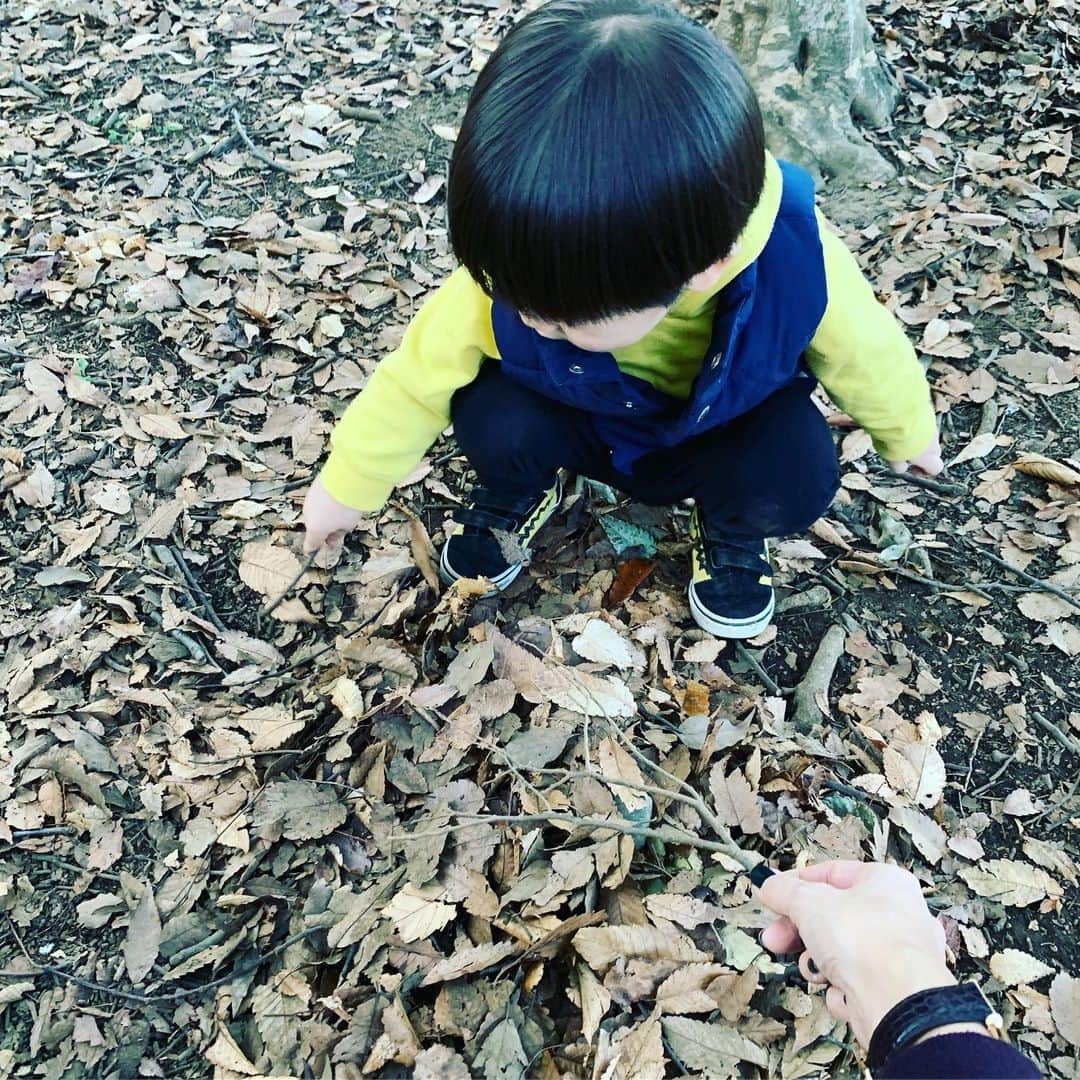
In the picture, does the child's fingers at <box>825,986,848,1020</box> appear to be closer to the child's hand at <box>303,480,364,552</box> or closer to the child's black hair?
the child's black hair

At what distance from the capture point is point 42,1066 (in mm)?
1827

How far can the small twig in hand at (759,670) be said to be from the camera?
2.34 meters

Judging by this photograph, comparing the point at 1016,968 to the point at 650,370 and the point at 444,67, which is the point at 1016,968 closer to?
the point at 650,370

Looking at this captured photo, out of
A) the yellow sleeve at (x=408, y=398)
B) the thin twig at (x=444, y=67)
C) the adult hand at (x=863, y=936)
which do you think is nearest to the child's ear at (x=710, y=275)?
the yellow sleeve at (x=408, y=398)

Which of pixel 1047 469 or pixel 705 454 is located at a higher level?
pixel 705 454

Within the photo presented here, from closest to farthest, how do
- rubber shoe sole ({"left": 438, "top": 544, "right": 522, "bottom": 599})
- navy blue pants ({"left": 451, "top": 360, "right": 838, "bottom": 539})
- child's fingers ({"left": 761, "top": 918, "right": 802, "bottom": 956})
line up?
1. child's fingers ({"left": 761, "top": 918, "right": 802, "bottom": 956})
2. navy blue pants ({"left": 451, "top": 360, "right": 838, "bottom": 539})
3. rubber shoe sole ({"left": 438, "top": 544, "right": 522, "bottom": 599})

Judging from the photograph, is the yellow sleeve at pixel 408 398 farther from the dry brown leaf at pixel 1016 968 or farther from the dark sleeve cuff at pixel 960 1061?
the dry brown leaf at pixel 1016 968

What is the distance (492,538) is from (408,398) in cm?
54

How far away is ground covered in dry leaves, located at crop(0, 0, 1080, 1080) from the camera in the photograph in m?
1.83

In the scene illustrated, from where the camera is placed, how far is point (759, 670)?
93.6 inches

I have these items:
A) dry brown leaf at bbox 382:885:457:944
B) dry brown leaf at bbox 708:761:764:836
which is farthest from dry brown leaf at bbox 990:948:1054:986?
dry brown leaf at bbox 382:885:457:944

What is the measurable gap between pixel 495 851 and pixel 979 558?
1534mm

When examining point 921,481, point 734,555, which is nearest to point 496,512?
point 734,555

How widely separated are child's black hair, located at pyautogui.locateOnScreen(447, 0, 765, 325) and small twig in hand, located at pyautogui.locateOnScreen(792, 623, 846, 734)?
1221 mm
